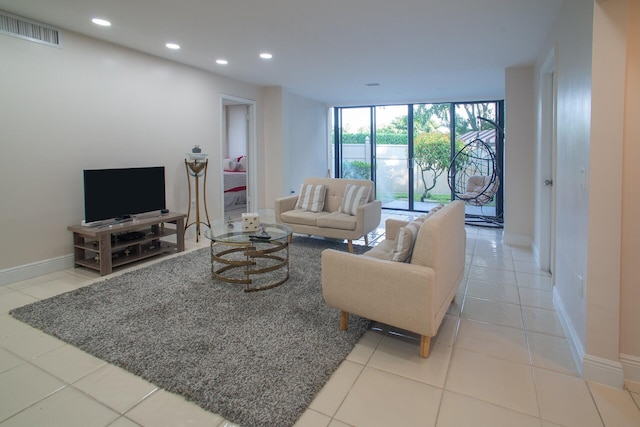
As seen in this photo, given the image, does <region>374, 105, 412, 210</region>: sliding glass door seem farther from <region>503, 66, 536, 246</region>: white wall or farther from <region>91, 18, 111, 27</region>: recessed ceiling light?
<region>91, 18, 111, 27</region>: recessed ceiling light

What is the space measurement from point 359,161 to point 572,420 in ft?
24.6

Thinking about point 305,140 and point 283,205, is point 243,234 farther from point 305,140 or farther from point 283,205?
point 305,140

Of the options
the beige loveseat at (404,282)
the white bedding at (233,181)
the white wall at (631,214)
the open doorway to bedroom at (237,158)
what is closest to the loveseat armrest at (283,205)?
the open doorway to bedroom at (237,158)

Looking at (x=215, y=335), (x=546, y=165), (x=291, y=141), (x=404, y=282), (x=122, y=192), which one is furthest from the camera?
(x=291, y=141)

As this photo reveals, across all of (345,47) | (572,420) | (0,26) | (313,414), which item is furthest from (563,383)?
(0,26)

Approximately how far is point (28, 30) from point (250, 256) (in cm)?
302

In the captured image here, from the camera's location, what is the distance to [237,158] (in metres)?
9.20

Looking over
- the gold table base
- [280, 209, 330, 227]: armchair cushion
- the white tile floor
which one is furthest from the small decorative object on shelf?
the white tile floor

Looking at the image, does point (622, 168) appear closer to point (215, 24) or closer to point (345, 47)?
point (345, 47)

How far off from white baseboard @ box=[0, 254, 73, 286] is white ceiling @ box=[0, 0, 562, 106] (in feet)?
7.80

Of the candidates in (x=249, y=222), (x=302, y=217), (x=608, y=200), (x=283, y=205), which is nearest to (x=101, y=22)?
(x=249, y=222)

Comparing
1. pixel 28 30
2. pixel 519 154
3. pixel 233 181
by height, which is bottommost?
pixel 233 181

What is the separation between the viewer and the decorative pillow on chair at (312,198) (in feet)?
17.2

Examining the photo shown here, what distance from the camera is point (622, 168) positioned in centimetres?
194
